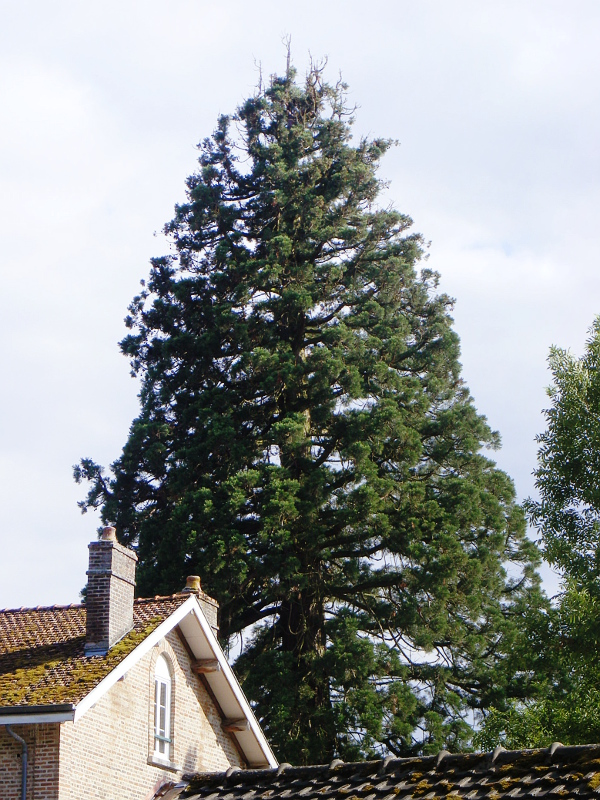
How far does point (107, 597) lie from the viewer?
59.1 ft

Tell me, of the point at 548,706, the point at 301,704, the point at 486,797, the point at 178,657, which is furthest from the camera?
the point at 301,704

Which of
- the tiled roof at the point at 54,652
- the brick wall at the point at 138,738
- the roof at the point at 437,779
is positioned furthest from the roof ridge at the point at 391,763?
the tiled roof at the point at 54,652

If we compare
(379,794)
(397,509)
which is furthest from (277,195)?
(379,794)

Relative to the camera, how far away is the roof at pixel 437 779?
12164mm

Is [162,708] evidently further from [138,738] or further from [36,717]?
[36,717]

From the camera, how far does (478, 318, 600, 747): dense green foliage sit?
19.9 m

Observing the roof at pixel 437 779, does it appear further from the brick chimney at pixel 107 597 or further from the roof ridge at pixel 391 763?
the brick chimney at pixel 107 597

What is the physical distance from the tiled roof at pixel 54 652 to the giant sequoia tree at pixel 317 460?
8.33 m

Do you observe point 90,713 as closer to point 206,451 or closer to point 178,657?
point 178,657

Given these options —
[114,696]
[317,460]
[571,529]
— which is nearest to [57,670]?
[114,696]

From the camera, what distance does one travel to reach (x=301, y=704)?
2733 cm

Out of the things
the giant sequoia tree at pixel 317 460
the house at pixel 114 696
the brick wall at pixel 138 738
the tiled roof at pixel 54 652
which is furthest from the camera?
the giant sequoia tree at pixel 317 460

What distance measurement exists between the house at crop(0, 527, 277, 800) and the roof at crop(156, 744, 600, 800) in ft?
7.29

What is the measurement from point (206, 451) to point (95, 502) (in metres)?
4.26
